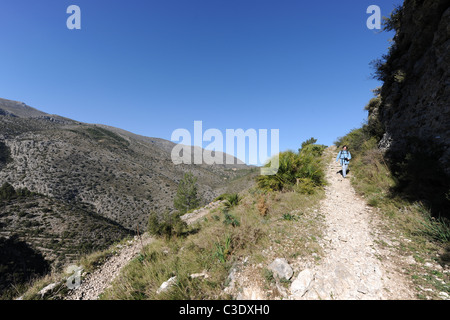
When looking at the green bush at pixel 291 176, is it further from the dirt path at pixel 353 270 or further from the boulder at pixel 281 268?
the boulder at pixel 281 268

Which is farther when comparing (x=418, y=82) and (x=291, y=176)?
(x=291, y=176)

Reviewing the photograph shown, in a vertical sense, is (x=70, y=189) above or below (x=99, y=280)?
below

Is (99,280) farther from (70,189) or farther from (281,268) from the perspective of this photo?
(70,189)

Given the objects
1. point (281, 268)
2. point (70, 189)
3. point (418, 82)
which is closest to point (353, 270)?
point (281, 268)

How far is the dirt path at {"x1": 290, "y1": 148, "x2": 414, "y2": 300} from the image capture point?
267 centimetres

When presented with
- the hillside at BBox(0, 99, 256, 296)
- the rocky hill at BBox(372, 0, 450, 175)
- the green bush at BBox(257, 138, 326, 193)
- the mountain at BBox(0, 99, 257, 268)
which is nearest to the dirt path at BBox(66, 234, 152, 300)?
the green bush at BBox(257, 138, 326, 193)

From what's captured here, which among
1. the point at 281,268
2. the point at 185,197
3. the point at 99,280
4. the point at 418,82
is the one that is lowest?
the point at 185,197

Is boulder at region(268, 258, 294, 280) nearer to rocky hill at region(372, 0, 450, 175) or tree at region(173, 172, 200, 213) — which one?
rocky hill at region(372, 0, 450, 175)

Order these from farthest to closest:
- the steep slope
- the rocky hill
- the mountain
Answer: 1. the steep slope
2. the mountain
3. the rocky hill

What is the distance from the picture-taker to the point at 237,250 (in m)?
4.02

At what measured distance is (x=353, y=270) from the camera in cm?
308

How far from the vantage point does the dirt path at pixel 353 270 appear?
2.67 meters

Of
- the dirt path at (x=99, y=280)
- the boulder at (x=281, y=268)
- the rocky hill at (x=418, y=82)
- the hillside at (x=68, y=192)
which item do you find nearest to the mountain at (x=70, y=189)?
the hillside at (x=68, y=192)
